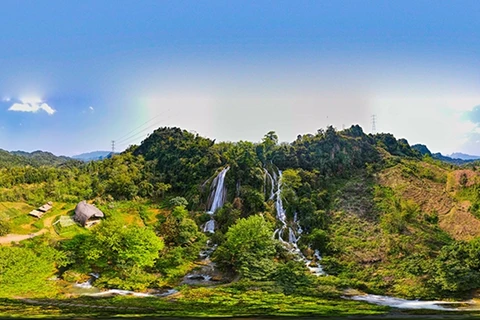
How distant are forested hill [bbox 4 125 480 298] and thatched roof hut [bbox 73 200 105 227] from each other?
3.40ft

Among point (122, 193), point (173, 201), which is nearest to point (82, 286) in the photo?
Answer: point (173, 201)

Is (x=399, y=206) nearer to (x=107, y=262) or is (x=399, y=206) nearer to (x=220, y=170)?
(x=220, y=170)

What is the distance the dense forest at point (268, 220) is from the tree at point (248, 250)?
1.9 inches

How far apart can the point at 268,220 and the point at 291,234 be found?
57.7 inches

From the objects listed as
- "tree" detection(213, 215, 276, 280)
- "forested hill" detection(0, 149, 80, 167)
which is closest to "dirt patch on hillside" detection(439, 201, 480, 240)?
"tree" detection(213, 215, 276, 280)

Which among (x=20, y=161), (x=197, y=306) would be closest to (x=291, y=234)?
(x=197, y=306)

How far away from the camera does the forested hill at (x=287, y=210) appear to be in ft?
43.0

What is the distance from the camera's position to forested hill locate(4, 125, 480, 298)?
13115mm

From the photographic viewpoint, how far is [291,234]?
1847 centimetres

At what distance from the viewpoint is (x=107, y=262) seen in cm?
1405

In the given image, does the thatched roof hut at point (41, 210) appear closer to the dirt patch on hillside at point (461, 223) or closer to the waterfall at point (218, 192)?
the waterfall at point (218, 192)

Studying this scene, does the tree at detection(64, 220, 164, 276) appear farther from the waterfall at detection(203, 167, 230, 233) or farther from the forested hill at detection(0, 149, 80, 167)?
the forested hill at detection(0, 149, 80, 167)

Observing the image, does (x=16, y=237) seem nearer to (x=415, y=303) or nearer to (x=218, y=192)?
(x=218, y=192)

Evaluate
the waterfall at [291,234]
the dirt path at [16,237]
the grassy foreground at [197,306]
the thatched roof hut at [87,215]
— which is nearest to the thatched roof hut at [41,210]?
the thatched roof hut at [87,215]
